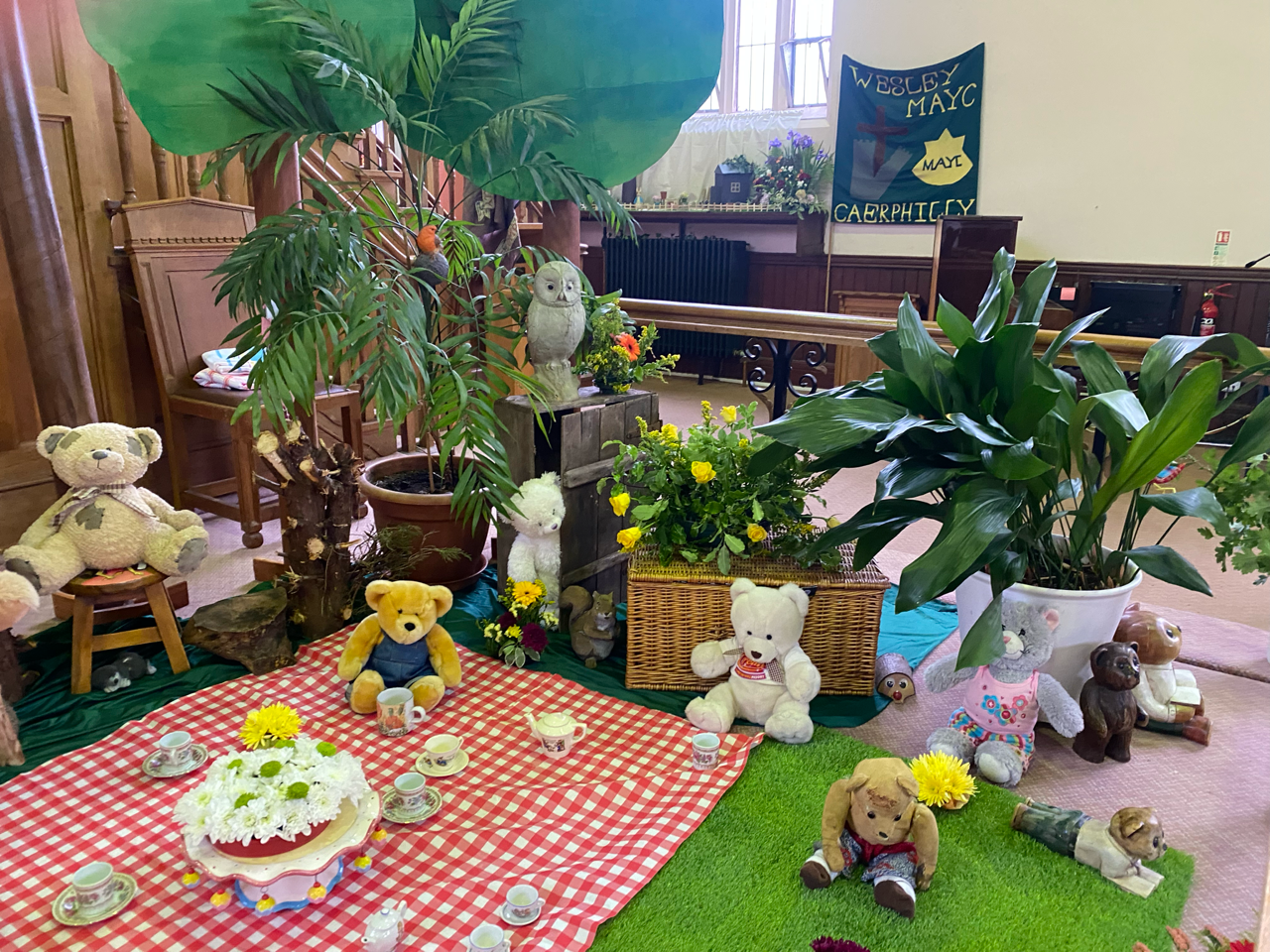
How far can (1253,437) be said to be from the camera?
6.34 feet

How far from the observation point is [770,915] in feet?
4.93

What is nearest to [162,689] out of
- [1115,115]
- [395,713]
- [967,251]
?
[395,713]

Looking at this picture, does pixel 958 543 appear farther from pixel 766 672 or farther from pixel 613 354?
pixel 613 354

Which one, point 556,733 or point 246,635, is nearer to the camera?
point 556,733

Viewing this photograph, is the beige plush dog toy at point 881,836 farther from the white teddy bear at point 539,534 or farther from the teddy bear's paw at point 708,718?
the white teddy bear at point 539,534

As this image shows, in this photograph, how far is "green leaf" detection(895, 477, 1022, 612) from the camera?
1.68 metres

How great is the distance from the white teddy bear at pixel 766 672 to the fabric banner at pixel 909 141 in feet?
15.9

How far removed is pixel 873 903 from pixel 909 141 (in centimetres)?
563

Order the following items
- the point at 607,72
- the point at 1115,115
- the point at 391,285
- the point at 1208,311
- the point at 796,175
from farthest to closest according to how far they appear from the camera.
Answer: the point at 796,175 → the point at 1115,115 → the point at 1208,311 → the point at 607,72 → the point at 391,285

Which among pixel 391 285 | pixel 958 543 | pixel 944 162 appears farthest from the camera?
pixel 944 162

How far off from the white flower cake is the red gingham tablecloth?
0.56 ft

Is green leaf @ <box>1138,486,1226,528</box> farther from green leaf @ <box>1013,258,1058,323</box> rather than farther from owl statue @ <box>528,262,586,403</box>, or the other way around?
owl statue @ <box>528,262,586,403</box>

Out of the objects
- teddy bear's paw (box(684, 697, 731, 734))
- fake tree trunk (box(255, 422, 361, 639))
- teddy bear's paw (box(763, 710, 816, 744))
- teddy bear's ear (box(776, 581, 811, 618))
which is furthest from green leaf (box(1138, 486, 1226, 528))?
fake tree trunk (box(255, 422, 361, 639))

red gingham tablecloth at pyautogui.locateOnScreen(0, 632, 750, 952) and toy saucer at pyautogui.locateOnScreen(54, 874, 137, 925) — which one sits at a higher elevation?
toy saucer at pyautogui.locateOnScreen(54, 874, 137, 925)
